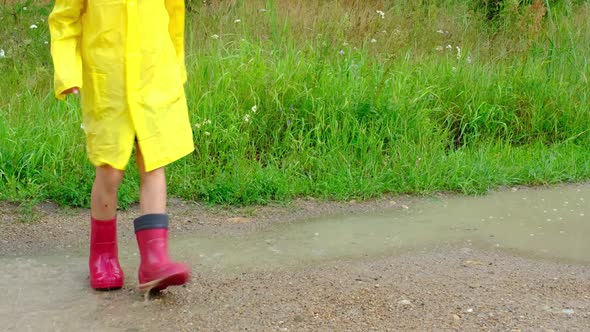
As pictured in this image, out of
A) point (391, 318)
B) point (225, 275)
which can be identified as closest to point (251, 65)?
point (225, 275)

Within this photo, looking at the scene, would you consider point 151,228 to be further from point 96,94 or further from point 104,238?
point 96,94

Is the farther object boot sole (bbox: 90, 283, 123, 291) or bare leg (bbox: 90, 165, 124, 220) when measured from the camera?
boot sole (bbox: 90, 283, 123, 291)

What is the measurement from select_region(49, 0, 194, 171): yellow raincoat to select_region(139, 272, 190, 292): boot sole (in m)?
0.42

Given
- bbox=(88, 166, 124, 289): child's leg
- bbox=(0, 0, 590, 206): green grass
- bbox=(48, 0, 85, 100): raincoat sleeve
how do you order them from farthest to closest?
1. bbox=(0, 0, 590, 206): green grass
2. bbox=(88, 166, 124, 289): child's leg
3. bbox=(48, 0, 85, 100): raincoat sleeve

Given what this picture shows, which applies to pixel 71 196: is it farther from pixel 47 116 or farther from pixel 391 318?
pixel 391 318

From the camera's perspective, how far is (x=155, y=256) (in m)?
3.34

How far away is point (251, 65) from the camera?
6.01 m

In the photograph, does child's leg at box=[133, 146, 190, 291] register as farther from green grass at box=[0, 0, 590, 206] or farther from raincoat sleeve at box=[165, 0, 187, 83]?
green grass at box=[0, 0, 590, 206]

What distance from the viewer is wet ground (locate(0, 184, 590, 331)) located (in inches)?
130

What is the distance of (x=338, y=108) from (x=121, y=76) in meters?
2.60

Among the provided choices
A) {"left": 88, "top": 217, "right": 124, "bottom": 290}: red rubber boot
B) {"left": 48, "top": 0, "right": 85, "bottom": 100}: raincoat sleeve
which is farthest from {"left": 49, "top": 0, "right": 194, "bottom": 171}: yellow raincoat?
{"left": 88, "top": 217, "right": 124, "bottom": 290}: red rubber boot

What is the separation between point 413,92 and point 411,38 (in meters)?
1.35

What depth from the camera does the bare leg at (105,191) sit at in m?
3.42

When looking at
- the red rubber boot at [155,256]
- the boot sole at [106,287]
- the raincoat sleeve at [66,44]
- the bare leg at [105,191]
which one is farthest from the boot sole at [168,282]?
the raincoat sleeve at [66,44]
